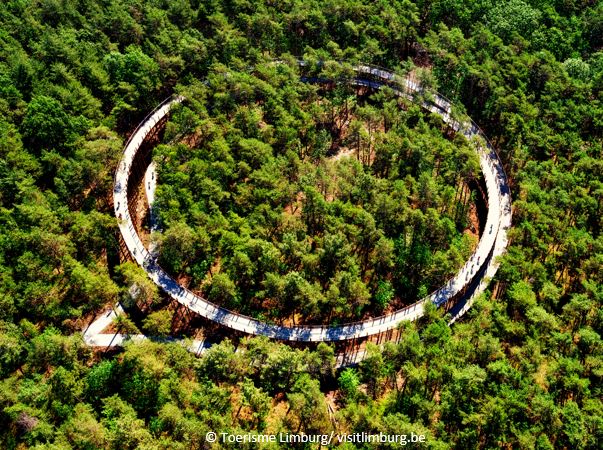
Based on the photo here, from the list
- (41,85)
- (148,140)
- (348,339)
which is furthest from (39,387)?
(41,85)

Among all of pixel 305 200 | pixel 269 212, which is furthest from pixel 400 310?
pixel 269 212

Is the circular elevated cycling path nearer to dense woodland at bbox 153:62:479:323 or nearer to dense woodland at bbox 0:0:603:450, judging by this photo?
dense woodland at bbox 153:62:479:323

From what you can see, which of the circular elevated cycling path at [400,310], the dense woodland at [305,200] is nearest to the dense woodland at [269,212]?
the dense woodland at [305,200]

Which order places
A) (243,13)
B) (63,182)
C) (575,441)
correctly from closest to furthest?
1. (575,441)
2. (63,182)
3. (243,13)

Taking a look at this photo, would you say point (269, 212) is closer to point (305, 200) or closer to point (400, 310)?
point (305, 200)

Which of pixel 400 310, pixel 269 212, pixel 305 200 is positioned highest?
pixel 305 200

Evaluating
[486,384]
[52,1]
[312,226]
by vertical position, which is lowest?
[486,384]

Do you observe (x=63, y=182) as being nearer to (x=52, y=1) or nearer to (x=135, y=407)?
(x=135, y=407)
